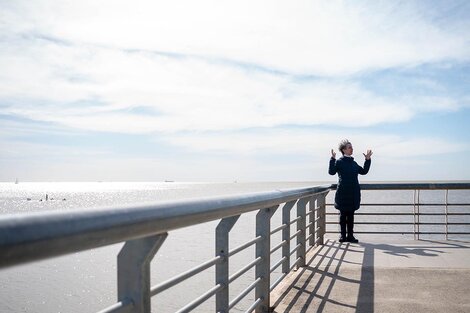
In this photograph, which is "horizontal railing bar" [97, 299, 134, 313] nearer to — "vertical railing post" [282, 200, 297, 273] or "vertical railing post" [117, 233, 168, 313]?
"vertical railing post" [117, 233, 168, 313]

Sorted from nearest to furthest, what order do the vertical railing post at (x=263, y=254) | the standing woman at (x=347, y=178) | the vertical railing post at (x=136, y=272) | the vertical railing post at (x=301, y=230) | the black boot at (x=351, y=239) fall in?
the vertical railing post at (x=136, y=272), the vertical railing post at (x=263, y=254), the vertical railing post at (x=301, y=230), the standing woman at (x=347, y=178), the black boot at (x=351, y=239)

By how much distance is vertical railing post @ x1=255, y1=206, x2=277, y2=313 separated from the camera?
4.32 metres

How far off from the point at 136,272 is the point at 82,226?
53cm

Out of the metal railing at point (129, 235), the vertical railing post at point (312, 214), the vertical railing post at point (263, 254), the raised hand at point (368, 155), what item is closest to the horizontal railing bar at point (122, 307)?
the metal railing at point (129, 235)

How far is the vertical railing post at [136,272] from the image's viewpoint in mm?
1786

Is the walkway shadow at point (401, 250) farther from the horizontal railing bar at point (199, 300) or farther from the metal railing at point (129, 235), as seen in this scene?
the horizontal railing bar at point (199, 300)

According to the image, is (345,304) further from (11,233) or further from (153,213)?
(11,233)

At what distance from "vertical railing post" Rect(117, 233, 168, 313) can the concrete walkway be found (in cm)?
298

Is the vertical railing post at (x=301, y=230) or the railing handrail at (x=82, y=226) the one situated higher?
the railing handrail at (x=82, y=226)

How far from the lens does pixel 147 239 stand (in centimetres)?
189

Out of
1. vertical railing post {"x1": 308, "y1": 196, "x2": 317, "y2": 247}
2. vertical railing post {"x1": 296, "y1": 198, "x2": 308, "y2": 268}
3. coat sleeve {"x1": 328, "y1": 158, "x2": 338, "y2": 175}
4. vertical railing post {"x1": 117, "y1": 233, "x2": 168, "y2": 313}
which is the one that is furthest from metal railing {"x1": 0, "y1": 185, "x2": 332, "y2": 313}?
coat sleeve {"x1": 328, "y1": 158, "x2": 338, "y2": 175}

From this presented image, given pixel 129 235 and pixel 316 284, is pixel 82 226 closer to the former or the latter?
pixel 129 235

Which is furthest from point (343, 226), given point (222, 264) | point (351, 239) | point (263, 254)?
point (222, 264)

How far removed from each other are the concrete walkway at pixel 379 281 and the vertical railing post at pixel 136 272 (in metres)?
2.98
